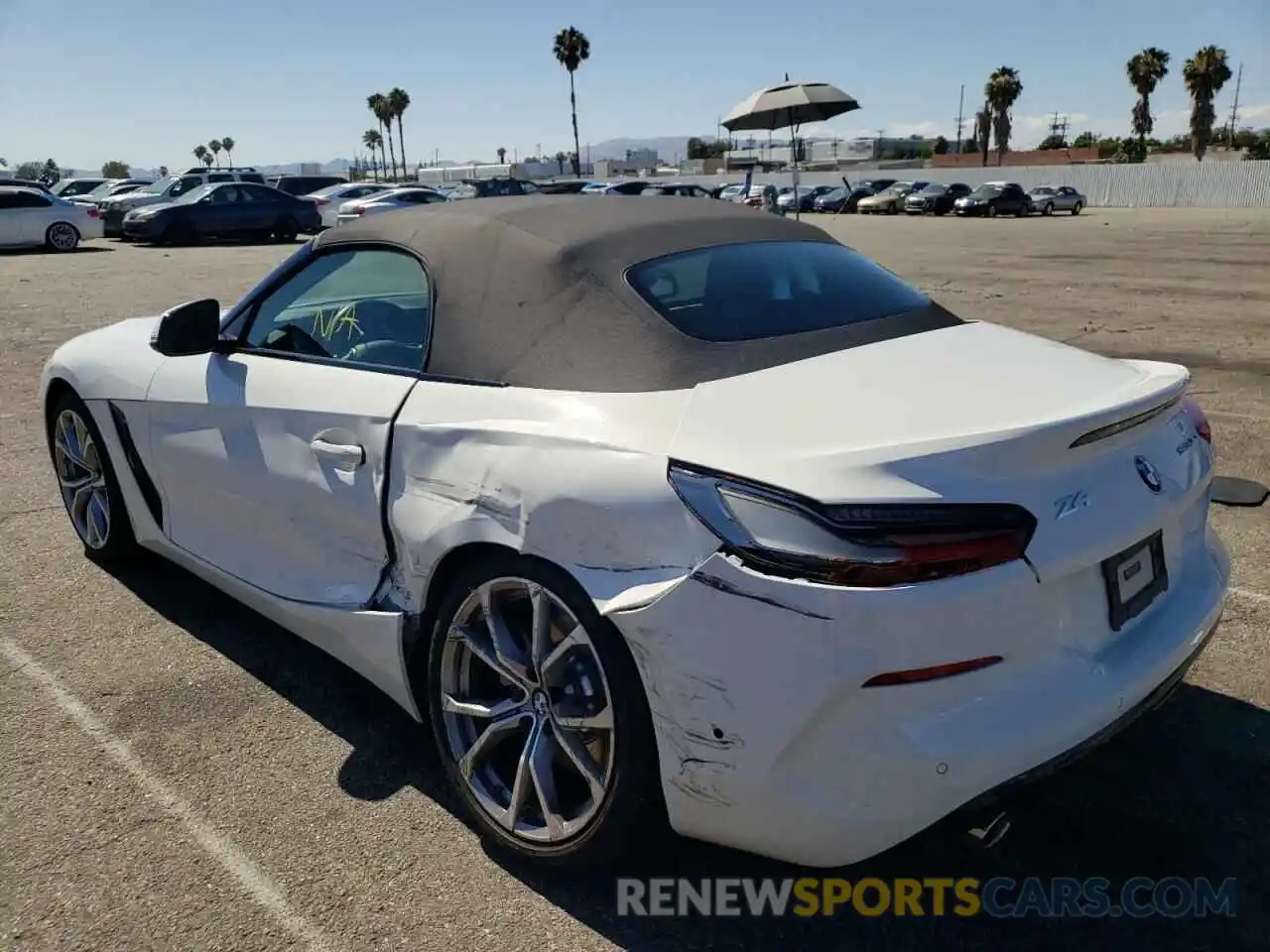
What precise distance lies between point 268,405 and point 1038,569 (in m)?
2.25

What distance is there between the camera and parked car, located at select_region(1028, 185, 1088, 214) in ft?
143

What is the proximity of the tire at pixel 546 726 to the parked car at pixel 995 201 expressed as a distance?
4365 centimetres

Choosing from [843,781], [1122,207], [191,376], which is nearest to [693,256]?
[843,781]

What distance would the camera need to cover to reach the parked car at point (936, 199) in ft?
144

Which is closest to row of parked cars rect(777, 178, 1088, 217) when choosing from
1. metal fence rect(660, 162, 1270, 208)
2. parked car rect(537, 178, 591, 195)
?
metal fence rect(660, 162, 1270, 208)

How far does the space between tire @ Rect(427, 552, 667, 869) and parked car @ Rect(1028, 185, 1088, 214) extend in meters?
45.6

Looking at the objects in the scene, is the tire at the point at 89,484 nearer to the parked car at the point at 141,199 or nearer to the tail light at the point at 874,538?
the tail light at the point at 874,538

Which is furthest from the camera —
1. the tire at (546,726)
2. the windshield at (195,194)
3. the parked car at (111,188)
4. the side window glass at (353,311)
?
the parked car at (111,188)

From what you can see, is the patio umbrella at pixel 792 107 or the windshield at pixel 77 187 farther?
the windshield at pixel 77 187

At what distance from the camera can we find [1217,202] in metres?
50.2

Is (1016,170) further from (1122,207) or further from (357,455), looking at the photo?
(357,455)

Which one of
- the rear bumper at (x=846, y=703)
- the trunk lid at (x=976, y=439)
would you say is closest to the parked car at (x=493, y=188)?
the trunk lid at (x=976, y=439)

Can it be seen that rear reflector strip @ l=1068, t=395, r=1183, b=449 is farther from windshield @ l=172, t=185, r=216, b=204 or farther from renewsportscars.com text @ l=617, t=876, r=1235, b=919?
windshield @ l=172, t=185, r=216, b=204

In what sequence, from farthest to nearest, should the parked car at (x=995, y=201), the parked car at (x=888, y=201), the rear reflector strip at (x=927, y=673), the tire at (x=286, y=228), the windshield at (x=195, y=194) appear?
the parked car at (x=888, y=201) → the parked car at (x=995, y=201) → the tire at (x=286, y=228) → the windshield at (x=195, y=194) → the rear reflector strip at (x=927, y=673)
